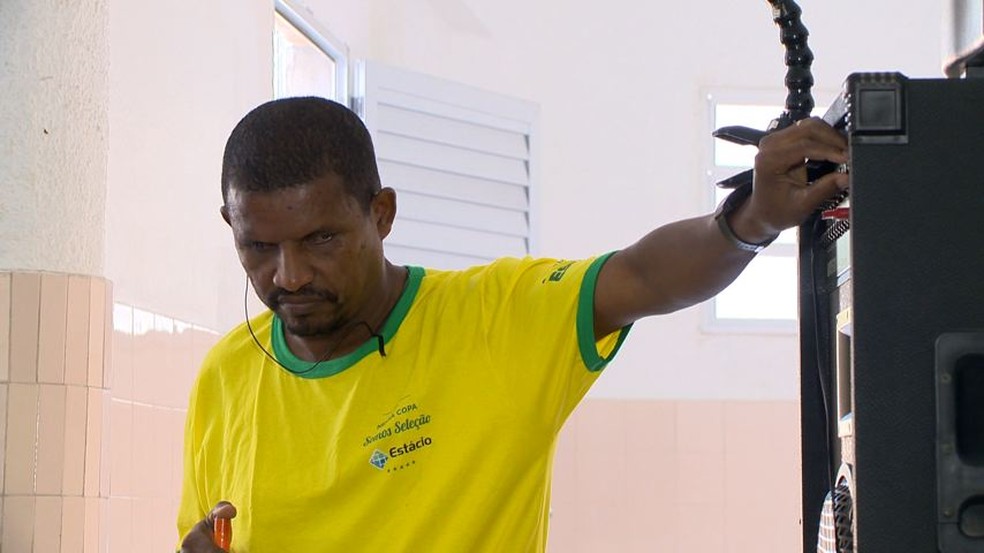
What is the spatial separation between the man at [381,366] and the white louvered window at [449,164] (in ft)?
10.7

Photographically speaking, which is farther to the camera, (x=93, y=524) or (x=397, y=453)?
(x=93, y=524)

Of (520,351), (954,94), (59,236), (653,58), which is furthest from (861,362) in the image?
(653,58)

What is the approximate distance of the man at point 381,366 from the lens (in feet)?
4.70

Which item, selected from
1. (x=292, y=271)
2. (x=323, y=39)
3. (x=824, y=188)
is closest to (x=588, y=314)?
(x=292, y=271)

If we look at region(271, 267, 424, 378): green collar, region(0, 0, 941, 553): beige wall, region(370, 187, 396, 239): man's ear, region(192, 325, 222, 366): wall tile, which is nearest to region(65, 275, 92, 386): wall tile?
region(192, 325, 222, 366): wall tile

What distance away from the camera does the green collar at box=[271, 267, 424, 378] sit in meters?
1.52

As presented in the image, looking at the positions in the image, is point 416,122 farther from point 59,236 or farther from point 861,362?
point 861,362

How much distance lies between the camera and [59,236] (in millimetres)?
2629

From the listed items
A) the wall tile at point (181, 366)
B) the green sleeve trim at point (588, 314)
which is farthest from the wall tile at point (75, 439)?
the green sleeve trim at point (588, 314)

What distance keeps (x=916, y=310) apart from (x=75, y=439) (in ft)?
6.43

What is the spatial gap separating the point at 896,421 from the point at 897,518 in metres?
0.06

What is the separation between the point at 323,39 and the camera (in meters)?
4.57

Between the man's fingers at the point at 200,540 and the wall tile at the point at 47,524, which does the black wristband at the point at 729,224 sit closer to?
the man's fingers at the point at 200,540

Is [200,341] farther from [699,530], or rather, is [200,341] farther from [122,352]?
[699,530]
